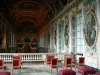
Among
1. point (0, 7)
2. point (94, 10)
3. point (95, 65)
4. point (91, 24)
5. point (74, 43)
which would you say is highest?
point (0, 7)

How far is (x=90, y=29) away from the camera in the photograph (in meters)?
14.8

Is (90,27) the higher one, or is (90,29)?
(90,27)

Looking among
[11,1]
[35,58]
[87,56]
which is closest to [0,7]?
[11,1]

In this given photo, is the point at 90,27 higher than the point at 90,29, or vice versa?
the point at 90,27

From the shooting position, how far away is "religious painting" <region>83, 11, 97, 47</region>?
14074mm

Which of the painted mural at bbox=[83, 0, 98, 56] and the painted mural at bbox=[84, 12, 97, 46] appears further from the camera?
the painted mural at bbox=[84, 12, 97, 46]

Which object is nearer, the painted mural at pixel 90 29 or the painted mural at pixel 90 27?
the painted mural at pixel 90 27

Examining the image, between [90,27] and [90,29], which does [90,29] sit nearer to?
[90,29]

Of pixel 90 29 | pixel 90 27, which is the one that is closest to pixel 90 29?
pixel 90 29

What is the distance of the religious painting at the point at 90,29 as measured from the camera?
14.1 meters

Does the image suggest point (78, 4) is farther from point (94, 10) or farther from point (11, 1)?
point (11, 1)

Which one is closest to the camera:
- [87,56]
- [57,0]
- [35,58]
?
[87,56]

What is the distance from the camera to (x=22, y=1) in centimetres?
3206

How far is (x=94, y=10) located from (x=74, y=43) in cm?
640
